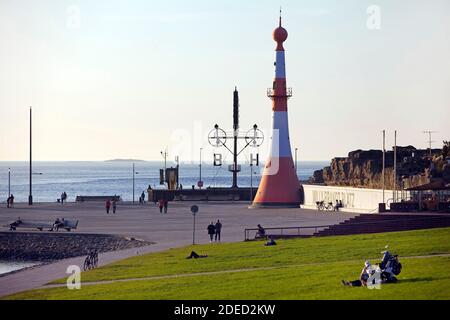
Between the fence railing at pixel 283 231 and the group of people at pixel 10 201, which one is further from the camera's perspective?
the group of people at pixel 10 201

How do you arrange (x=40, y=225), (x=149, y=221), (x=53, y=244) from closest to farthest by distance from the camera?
(x=53, y=244), (x=40, y=225), (x=149, y=221)

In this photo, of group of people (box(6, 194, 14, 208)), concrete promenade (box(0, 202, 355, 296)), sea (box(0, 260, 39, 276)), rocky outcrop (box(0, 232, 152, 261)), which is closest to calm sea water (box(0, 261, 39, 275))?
sea (box(0, 260, 39, 276))

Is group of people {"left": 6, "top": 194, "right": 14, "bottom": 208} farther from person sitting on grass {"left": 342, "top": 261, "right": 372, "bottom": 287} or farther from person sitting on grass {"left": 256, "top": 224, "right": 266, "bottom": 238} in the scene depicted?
→ person sitting on grass {"left": 342, "top": 261, "right": 372, "bottom": 287}

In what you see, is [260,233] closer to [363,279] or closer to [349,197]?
[363,279]

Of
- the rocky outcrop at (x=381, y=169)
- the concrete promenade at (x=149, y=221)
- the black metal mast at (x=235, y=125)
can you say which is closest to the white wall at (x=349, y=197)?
the concrete promenade at (x=149, y=221)

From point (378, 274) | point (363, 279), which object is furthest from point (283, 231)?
point (378, 274)

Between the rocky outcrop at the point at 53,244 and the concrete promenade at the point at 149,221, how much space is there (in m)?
1.46

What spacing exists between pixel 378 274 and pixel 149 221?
33.4 meters

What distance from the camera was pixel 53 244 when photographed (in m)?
45.6

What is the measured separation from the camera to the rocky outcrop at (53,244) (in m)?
42.8

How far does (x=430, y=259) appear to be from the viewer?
91.3 feet

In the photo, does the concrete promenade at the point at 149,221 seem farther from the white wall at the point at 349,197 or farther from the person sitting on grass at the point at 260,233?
the white wall at the point at 349,197

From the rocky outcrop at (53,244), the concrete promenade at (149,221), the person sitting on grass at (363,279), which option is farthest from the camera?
the rocky outcrop at (53,244)
